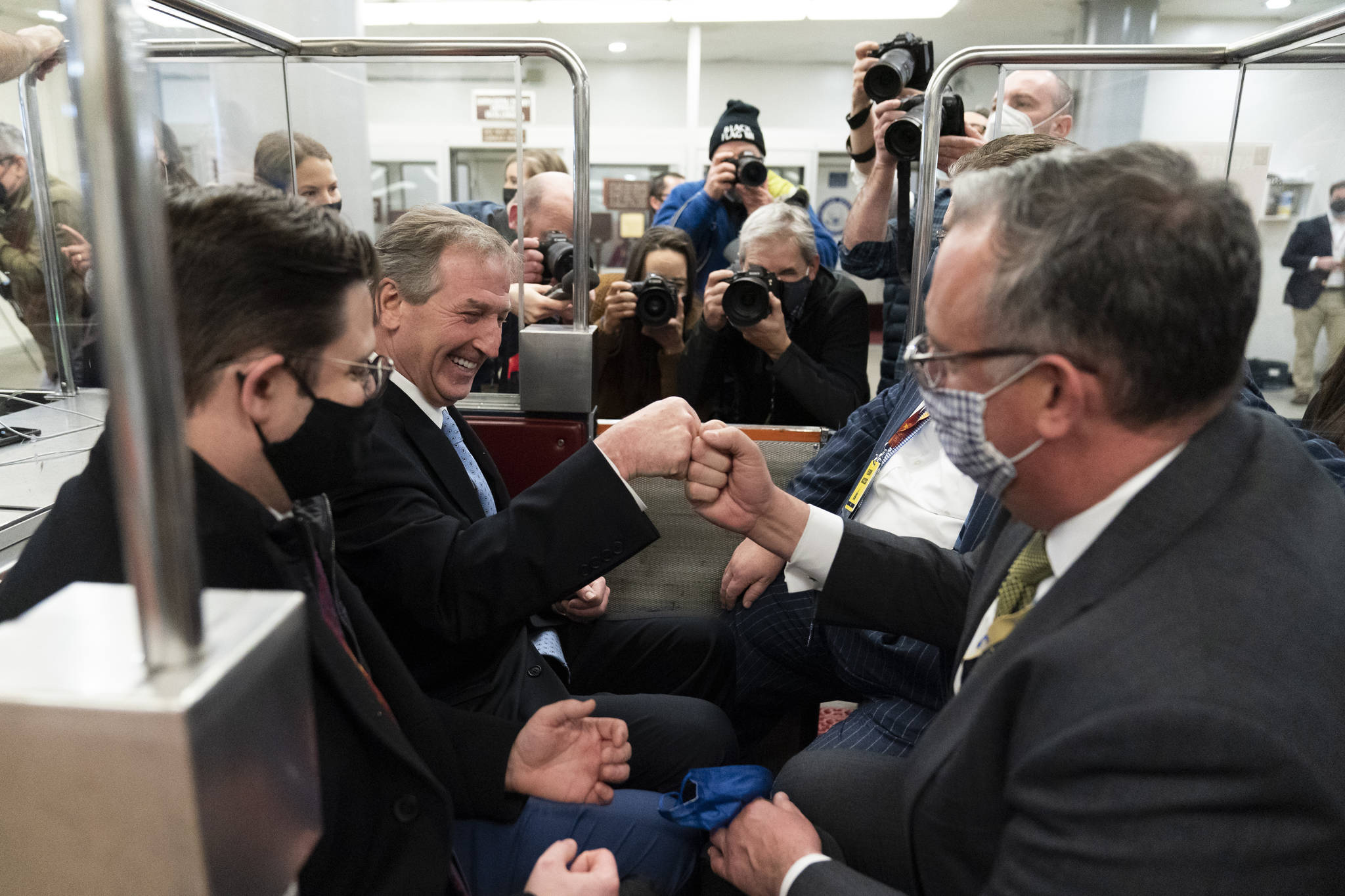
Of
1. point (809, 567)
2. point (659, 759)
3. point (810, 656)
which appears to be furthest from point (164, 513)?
point (810, 656)

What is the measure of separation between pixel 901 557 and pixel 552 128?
8288mm

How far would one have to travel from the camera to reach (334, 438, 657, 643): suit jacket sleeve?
1.34m

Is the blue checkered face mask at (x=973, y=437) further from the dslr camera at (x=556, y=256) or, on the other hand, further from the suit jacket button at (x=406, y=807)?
the dslr camera at (x=556, y=256)

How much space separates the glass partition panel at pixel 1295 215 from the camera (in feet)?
7.11

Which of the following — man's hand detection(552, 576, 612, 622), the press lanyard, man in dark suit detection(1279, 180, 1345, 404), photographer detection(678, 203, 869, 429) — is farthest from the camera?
man in dark suit detection(1279, 180, 1345, 404)

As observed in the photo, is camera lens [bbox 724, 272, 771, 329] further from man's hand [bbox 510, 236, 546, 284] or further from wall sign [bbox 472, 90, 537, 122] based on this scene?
wall sign [bbox 472, 90, 537, 122]

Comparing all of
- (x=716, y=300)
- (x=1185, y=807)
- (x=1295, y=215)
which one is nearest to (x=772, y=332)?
(x=716, y=300)

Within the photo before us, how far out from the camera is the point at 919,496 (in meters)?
1.77

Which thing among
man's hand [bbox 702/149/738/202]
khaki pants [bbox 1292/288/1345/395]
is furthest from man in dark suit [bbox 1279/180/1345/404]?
man's hand [bbox 702/149/738/202]

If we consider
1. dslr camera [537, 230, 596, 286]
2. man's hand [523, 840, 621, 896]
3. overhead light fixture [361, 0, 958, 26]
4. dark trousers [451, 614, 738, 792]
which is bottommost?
dark trousers [451, 614, 738, 792]

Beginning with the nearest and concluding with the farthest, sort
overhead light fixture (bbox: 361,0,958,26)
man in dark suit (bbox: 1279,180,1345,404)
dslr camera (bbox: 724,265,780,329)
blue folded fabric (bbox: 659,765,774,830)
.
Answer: blue folded fabric (bbox: 659,765,774,830), dslr camera (bbox: 724,265,780,329), man in dark suit (bbox: 1279,180,1345,404), overhead light fixture (bbox: 361,0,958,26)

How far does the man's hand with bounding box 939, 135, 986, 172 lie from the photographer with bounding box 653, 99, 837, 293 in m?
1.04

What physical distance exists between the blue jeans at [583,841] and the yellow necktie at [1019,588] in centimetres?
58

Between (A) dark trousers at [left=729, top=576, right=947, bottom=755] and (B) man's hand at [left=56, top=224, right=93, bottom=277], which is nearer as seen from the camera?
(A) dark trousers at [left=729, top=576, right=947, bottom=755]
